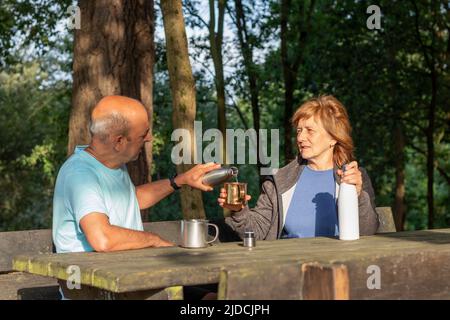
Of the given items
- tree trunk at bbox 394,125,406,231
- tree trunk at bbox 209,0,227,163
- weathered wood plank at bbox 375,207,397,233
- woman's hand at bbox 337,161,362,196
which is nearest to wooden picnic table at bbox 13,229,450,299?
woman's hand at bbox 337,161,362,196

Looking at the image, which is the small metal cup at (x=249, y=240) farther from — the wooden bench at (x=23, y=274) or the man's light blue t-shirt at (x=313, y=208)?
the wooden bench at (x=23, y=274)

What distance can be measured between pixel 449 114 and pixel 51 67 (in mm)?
20052

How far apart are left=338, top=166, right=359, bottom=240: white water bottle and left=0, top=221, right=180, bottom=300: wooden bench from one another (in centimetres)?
150

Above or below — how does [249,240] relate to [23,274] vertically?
above

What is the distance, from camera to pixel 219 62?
11.1 metres

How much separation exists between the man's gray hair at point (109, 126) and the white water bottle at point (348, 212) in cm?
101

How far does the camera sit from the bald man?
12.8ft

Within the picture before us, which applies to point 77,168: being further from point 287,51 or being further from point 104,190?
point 287,51

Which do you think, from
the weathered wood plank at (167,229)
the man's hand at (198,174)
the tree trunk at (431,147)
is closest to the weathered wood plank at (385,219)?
the weathered wood plank at (167,229)

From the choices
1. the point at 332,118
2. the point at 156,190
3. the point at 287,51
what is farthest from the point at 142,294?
the point at 287,51

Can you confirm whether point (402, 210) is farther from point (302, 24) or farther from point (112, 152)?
point (112, 152)

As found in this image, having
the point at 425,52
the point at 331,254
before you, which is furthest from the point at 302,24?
the point at 331,254

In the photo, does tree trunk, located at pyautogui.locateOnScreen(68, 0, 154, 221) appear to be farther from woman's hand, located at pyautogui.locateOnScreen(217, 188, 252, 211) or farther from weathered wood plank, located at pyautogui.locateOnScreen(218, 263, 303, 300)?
weathered wood plank, located at pyautogui.locateOnScreen(218, 263, 303, 300)

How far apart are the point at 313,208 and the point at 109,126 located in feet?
4.07
